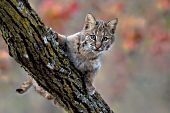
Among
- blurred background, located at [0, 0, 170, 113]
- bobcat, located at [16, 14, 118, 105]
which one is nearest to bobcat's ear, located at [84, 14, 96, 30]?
bobcat, located at [16, 14, 118, 105]

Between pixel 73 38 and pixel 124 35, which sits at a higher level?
pixel 124 35

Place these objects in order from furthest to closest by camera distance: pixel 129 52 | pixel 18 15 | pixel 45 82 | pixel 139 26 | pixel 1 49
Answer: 1. pixel 129 52
2. pixel 139 26
3. pixel 1 49
4. pixel 45 82
5. pixel 18 15

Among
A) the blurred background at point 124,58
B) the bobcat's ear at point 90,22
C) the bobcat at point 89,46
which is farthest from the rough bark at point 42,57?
the blurred background at point 124,58

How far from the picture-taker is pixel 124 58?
13.0 metres

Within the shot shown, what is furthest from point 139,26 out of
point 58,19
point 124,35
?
point 58,19

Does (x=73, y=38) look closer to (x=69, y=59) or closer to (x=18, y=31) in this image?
(x=69, y=59)

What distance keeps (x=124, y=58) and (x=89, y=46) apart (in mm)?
8104

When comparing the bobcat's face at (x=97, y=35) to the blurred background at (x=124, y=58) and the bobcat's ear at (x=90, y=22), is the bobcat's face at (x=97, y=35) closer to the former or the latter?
the bobcat's ear at (x=90, y=22)

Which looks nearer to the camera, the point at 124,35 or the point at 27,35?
the point at 27,35

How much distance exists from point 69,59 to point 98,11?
674cm

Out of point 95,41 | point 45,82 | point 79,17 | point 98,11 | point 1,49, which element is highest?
point 79,17

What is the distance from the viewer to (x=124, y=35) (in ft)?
36.7

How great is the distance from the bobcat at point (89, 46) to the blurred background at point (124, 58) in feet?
16.5

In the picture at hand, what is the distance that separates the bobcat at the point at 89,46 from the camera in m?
4.91
